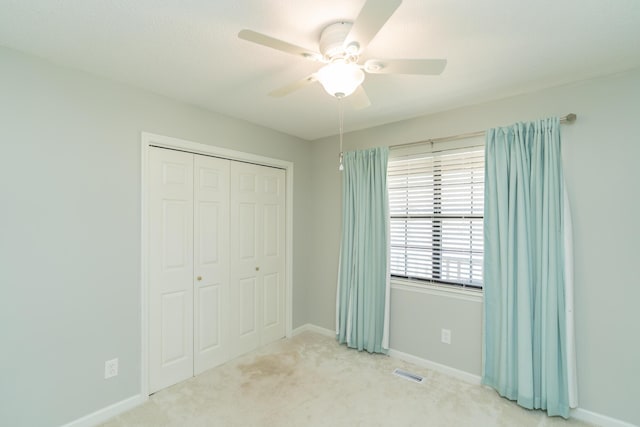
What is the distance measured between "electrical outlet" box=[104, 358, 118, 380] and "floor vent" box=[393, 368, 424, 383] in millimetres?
2267

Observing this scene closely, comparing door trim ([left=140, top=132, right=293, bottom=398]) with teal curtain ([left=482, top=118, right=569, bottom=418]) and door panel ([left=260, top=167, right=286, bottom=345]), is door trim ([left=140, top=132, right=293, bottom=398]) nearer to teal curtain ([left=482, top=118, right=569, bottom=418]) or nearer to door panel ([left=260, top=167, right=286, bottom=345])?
door panel ([left=260, top=167, right=286, bottom=345])

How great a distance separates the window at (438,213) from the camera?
2.75m

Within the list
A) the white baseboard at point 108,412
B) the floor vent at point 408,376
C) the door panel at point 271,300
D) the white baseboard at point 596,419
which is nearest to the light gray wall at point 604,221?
the white baseboard at point 596,419

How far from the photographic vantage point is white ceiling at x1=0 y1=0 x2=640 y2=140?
1.48m

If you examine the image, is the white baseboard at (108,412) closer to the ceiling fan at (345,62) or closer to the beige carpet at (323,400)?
the beige carpet at (323,400)

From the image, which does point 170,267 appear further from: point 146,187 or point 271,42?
point 271,42

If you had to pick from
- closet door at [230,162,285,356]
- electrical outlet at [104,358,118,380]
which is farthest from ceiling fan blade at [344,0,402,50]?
electrical outlet at [104,358,118,380]

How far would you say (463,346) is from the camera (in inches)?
110

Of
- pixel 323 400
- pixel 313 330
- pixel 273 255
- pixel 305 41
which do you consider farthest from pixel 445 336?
pixel 305 41

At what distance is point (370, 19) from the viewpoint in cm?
119

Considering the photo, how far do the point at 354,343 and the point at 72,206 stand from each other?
279cm

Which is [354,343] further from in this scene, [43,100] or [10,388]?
[43,100]

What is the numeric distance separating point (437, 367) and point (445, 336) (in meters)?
0.31

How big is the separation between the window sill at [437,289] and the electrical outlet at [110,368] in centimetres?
244
